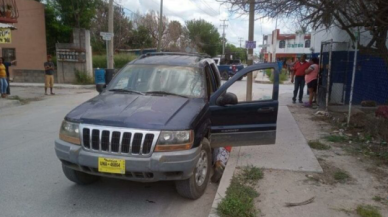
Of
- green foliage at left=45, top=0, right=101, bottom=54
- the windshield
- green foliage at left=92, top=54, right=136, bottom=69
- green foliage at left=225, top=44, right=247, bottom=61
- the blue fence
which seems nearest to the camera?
the windshield

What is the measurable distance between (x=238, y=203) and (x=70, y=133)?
84.5 inches

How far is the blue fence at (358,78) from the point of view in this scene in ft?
30.3

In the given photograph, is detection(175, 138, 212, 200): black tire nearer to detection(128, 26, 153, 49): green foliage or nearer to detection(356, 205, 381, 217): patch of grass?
detection(356, 205, 381, 217): patch of grass

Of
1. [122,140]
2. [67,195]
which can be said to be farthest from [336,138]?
[67,195]

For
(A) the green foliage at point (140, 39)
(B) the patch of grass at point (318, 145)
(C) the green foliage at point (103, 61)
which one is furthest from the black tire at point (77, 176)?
(A) the green foliage at point (140, 39)

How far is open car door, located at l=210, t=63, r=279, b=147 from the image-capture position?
15.5ft

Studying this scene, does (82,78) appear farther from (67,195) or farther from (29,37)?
(67,195)

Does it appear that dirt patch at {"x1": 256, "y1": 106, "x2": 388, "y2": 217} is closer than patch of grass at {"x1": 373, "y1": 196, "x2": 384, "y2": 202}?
Yes

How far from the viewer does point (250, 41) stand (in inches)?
474

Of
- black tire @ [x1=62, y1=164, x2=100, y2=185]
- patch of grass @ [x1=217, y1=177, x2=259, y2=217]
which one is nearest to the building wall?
black tire @ [x1=62, y1=164, x2=100, y2=185]

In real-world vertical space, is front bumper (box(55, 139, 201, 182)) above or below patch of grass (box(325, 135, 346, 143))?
above

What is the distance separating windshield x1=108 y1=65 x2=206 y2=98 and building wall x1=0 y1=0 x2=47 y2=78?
2049 cm

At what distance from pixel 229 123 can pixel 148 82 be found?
1405mm

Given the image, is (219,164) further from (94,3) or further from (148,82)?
(94,3)
